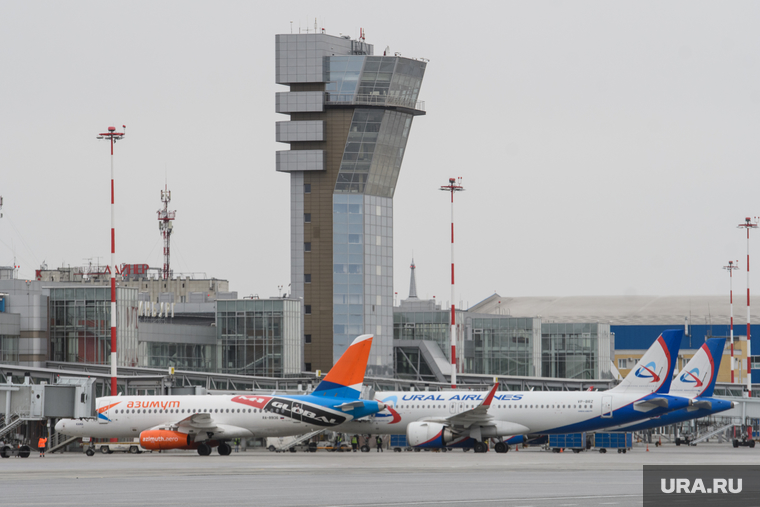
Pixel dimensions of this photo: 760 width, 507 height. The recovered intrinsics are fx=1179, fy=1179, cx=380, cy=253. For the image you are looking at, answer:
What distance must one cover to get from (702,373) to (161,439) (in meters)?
31.4

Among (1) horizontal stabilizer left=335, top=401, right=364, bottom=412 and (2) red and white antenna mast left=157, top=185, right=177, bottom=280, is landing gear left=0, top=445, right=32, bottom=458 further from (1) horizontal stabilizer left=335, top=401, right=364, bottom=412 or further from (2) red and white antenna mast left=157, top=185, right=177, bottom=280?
(2) red and white antenna mast left=157, top=185, right=177, bottom=280

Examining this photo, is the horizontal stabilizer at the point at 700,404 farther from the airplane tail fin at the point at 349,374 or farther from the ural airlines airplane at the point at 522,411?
the airplane tail fin at the point at 349,374

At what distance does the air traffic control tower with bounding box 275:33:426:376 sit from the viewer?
114125 mm

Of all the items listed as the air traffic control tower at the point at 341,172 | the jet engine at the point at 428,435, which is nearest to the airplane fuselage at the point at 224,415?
the jet engine at the point at 428,435

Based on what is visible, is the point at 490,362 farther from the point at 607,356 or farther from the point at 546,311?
the point at 546,311

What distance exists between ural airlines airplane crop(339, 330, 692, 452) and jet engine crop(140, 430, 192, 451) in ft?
30.5

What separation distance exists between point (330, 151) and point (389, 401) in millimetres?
53271

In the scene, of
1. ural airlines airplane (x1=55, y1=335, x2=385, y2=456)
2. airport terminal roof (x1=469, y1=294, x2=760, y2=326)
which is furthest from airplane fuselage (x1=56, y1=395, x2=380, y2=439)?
airport terminal roof (x1=469, y1=294, x2=760, y2=326)

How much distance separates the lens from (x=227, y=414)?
198 ft

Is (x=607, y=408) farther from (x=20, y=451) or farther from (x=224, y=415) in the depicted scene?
(x=20, y=451)

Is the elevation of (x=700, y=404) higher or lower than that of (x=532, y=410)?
higher

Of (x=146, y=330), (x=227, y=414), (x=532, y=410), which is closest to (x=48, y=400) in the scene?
(x=227, y=414)

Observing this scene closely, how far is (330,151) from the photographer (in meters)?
115

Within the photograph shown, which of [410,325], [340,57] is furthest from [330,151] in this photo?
[410,325]
